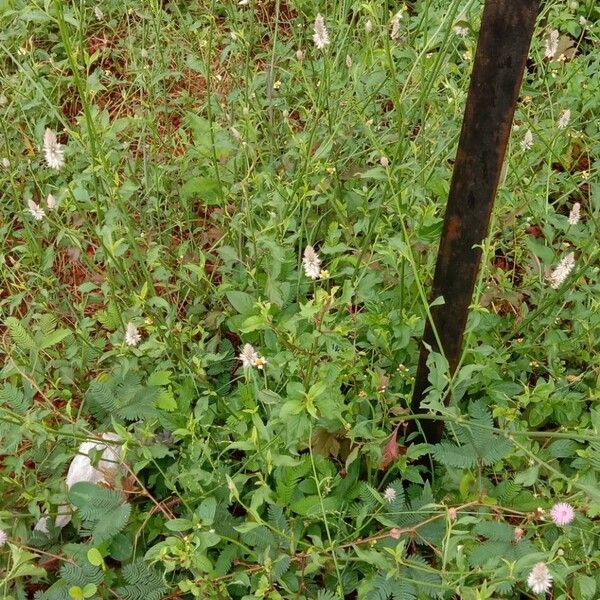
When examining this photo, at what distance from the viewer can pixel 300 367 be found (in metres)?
1.64

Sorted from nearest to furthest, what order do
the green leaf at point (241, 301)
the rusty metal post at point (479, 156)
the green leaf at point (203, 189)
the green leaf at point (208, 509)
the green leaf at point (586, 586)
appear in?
the rusty metal post at point (479, 156), the green leaf at point (586, 586), the green leaf at point (208, 509), the green leaf at point (241, 301), the green leaf at point (203, 189)

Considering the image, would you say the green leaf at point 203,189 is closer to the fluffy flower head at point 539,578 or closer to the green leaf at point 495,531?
the green leaf at point 495,531

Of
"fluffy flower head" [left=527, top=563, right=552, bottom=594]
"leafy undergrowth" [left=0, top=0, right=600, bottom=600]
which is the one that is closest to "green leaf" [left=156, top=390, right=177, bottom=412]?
"leafy undergrowth" [left=0, top=0, right=600, bottom=600]

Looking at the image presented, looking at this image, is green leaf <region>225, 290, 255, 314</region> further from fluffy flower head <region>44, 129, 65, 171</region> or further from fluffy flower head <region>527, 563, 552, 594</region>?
fluffy flower head <region>527, 563, 552, 594</region>

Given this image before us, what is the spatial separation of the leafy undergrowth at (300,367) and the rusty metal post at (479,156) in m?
0.10

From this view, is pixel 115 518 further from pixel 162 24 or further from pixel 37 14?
pixel 162 24

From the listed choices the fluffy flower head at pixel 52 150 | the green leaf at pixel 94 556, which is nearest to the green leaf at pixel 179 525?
the green leaf at pixel 94 556

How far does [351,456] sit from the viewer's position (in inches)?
64.9

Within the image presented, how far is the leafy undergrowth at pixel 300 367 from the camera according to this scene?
5.14ft

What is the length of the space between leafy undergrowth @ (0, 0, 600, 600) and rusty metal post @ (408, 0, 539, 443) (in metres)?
0.10

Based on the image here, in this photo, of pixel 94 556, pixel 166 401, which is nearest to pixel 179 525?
pixel 94 556

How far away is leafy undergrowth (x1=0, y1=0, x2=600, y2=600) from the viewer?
61.7 inches

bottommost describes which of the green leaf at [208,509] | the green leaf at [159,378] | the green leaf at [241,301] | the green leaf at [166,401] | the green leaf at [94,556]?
the green leaf at [94,556]

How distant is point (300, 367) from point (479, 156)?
2.28 feet
